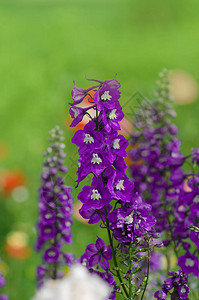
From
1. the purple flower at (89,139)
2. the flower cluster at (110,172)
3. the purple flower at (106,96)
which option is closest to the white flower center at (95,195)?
the flower cluster at (110,172)

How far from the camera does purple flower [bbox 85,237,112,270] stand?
5.43ft

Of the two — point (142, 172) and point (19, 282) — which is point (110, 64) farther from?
point (142, 172)

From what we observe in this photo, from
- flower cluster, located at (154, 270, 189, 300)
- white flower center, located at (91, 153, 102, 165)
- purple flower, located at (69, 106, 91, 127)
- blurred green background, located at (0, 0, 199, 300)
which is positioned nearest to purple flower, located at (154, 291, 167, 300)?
flower cluster, located at (154, 270, 189, 300)

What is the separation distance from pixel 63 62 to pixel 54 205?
16.7 ft

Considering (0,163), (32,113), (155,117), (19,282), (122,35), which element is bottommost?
(19,282)

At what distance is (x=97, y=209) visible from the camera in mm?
1638

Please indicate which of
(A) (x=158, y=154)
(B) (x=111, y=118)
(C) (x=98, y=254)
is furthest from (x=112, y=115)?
(A) (x=158, y=154)

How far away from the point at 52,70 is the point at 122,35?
5.52 ft

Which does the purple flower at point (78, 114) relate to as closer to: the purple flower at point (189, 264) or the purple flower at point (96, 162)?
the purple flower at point (96, 162)

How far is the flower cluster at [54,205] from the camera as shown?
83.4 inches

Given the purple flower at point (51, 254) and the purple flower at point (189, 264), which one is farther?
the purple flower at point (51, 254)

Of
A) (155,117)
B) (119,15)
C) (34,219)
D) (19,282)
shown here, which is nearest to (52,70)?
(119,15)

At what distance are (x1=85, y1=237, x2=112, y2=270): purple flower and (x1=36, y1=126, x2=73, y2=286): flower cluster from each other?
1.46 ft

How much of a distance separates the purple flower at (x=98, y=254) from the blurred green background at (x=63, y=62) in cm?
174
